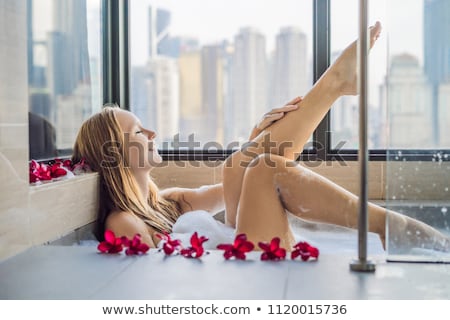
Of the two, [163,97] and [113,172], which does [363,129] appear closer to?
[113,172]

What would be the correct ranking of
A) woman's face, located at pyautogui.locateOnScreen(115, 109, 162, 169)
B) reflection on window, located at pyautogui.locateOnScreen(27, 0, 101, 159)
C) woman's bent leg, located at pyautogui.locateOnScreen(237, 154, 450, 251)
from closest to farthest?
1. woman's bent leg, located at pyautogui.locateOnScreen(237, 154, 450, 251)
2. reflection on window, located at pyautogui.locateOnScreen(27, 0, 101, 159)
3. woman's face, located at pyautogui.locateOnScreen(115, 109, 162, 169)

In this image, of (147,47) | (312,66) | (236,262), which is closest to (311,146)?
(312,66)

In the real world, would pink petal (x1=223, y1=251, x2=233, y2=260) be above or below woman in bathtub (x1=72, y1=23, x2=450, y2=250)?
below

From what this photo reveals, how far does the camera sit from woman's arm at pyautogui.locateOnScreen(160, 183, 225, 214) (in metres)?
2.33

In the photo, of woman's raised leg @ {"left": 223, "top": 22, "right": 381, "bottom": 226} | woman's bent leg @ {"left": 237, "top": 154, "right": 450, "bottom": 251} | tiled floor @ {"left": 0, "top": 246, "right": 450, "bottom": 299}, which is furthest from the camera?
woman's raised leg @ {"left": 223, "top": 22, "right": 381, "bottom": 226}

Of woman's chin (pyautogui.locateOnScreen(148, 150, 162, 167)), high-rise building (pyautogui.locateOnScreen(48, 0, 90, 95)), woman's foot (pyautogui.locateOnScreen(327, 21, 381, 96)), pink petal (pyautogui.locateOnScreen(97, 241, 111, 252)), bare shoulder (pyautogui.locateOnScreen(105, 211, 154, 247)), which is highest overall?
high-rise building (pyautogui.locateOnScreen(48, 0, 90, 95))

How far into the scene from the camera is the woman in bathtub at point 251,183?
1969 millimetres

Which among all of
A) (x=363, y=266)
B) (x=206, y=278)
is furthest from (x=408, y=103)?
(x=206, y=278)

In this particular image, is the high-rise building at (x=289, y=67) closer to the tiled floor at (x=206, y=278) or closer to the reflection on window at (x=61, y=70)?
the reflection on window at (x=61, y=70)

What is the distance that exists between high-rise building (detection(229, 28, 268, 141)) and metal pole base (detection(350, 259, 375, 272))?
1357mm

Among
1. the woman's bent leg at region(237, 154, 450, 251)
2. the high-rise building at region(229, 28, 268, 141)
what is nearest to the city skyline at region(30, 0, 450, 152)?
the high-rise building at region(229, 28, 268, 141)

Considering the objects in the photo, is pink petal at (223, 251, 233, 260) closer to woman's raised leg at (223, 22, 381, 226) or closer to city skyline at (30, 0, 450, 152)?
woman's raised leg at (223, 22, 381, 226)
